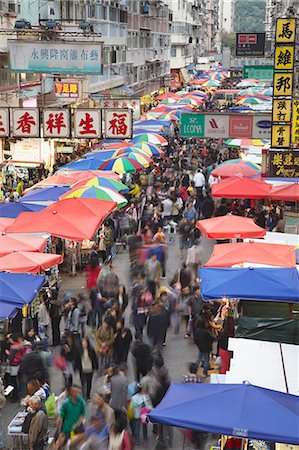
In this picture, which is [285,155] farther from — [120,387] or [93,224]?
[120,387]

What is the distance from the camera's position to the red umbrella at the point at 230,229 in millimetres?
14492

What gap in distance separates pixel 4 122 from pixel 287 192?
7.54 metres

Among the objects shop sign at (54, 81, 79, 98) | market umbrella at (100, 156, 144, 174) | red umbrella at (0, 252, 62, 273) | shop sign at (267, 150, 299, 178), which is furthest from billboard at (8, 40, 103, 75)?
shop sign at (54, 81, 79, 98)

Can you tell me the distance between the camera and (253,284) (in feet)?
34.7

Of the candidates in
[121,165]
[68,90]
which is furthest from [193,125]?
[68,90]

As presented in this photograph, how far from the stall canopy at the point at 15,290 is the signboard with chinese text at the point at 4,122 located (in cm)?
807

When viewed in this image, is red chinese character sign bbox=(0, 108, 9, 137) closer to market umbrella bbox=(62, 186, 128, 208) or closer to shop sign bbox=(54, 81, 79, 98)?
market umbrella bbox=(62, 186, 128, 208)

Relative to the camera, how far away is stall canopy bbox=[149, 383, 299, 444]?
657 centimetres

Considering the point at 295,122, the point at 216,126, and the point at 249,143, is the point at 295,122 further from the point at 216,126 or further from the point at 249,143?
the point at 249,143

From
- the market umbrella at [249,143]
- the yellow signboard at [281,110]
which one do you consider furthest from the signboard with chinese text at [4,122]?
the market umbrella at [249,143]

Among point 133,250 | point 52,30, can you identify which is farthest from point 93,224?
point 52,30

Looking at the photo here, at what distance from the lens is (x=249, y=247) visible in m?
12.4

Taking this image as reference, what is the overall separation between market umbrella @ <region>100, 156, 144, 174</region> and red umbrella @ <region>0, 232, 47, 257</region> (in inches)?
311

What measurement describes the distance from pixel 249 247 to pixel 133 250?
3792mm
